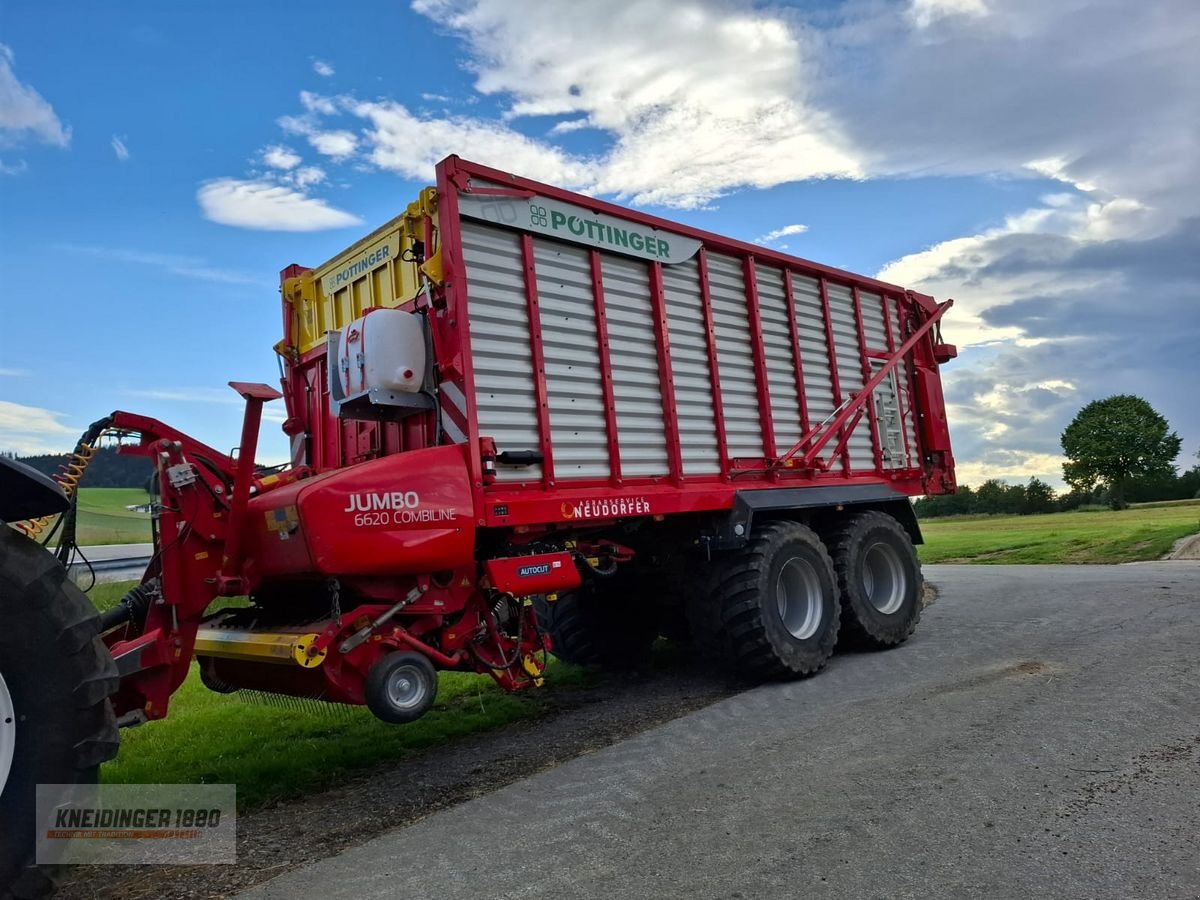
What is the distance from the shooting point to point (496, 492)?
18.3 feet

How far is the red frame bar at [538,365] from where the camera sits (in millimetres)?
5941

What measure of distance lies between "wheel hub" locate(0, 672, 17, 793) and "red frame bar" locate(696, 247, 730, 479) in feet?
17.4

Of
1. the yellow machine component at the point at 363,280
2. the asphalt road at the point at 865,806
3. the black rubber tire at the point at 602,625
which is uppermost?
the yellow machine component at the point at 363,280

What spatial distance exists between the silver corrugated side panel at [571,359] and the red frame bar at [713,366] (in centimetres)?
131

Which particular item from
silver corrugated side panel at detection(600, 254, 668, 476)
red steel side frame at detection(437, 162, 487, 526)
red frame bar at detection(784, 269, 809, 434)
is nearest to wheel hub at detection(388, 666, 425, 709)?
red steel side frame at detection(437, 162, 487, 526)

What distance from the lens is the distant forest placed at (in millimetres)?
4402

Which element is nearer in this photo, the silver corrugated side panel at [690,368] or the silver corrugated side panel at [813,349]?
the silver corrugated side panel at [690,368]

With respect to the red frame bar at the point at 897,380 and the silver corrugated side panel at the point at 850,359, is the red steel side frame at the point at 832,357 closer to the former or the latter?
the silver corrugated side panel at the point at 850,359

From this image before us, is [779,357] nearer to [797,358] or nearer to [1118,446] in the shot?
[797,358]

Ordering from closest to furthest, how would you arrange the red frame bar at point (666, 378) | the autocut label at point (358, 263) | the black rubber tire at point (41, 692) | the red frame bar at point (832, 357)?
the black rubber tire at point (41, 692) < the autocut label at point (358, 263) < the red frame bar at point (666, 378) < the red frame bar at point (832, 357)

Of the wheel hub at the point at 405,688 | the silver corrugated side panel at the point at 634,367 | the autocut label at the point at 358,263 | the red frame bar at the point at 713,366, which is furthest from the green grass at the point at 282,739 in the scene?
the autocut label at the point at 358,263

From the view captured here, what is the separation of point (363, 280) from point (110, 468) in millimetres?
2432

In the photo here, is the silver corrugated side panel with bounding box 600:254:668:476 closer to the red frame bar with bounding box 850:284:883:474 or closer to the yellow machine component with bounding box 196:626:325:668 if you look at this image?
the yellow machine component with bounding box 196:626:325:668

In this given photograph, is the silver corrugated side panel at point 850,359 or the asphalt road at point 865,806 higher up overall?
the silver corrugated side panel at point 850,359
